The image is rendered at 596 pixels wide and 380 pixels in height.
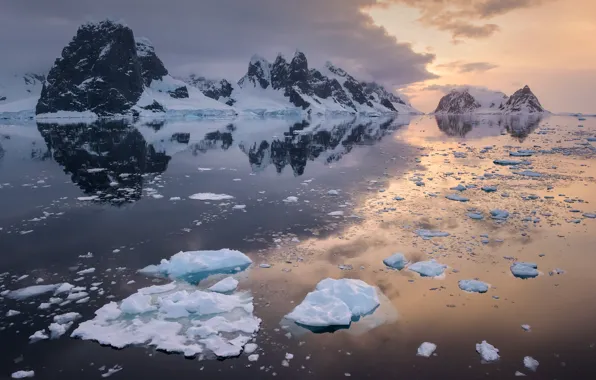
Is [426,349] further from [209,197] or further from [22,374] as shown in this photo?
[209,197]

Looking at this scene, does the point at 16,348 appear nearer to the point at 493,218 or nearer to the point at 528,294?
the point at 528,294

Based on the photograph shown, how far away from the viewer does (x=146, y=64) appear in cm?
19212

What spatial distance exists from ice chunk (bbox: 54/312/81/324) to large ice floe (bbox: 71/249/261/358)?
16.8 inches

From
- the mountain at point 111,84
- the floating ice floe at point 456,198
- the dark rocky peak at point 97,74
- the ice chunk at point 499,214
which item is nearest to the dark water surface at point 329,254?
the ice chunk at point 499,214

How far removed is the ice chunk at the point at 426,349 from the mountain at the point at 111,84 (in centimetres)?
14932

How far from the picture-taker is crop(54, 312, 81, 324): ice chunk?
328 inches

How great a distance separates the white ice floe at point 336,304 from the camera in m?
8.30

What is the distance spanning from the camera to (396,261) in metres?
11.1

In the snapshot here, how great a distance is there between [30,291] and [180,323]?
13.6ft

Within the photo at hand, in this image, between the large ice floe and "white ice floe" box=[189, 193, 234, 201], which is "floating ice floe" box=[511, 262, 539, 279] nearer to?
the large ice floe

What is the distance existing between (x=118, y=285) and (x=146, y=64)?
205 meters

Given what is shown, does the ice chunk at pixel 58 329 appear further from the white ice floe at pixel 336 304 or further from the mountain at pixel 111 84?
the mountain at pixel 111 84

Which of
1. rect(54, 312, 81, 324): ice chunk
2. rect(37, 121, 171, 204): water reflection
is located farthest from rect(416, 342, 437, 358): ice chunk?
rect(37, 121, 171, 204): water reflection

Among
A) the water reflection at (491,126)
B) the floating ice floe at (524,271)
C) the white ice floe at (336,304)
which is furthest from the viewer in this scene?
the water reflection at (491,126)
